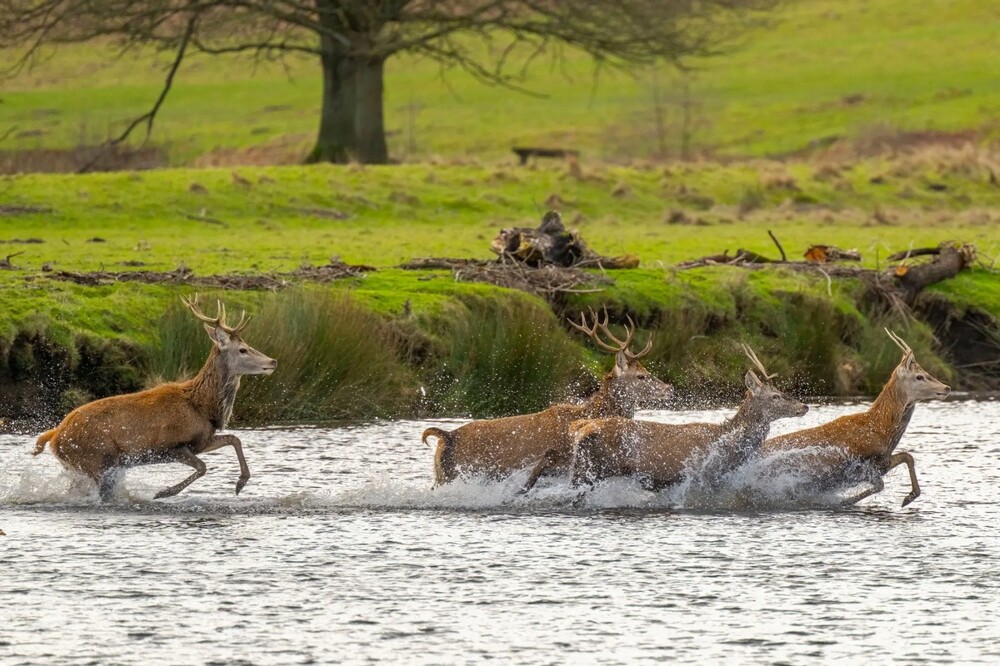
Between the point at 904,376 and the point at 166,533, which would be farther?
the point at 904,376

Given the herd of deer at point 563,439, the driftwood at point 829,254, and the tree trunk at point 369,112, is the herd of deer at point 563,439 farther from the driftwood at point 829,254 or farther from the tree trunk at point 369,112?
the tree trunk at point 369,112

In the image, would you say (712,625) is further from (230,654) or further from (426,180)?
(426,180)

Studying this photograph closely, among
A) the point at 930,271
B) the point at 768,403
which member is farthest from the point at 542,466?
the point at 930,271

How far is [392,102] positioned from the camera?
83.9 metres

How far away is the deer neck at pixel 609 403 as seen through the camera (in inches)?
564

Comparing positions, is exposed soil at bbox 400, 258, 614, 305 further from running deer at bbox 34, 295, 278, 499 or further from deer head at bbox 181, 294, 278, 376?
running deer at bbox 34, 295, 278, 499

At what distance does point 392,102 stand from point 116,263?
204ft

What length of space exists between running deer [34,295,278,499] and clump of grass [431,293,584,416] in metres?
4.21

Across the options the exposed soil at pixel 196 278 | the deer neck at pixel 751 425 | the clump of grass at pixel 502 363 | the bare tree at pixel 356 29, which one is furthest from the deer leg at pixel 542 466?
the bare tree at pixel 356 29

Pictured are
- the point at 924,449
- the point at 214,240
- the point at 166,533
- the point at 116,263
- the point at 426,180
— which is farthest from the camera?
the point at 426,180

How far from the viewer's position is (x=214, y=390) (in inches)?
541

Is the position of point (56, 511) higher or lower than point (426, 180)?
lower

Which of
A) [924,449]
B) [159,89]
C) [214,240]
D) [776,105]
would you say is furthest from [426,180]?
[159,89]

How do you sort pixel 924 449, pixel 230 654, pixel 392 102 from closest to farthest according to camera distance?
1. pixel 230 654
2. pixel 924 449
3. pixel 392 102
